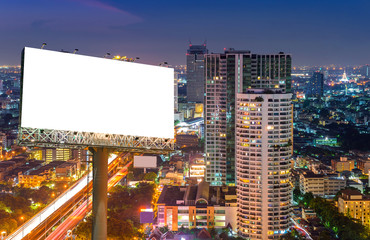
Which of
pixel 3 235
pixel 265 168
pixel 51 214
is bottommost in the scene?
pixel 3 235

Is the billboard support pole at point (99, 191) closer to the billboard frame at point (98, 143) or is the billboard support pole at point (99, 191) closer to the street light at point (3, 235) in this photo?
the billboard frame at point (98, 143)

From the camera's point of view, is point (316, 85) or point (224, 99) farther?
point (316, 85)

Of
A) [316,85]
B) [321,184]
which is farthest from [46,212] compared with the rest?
[316,85]

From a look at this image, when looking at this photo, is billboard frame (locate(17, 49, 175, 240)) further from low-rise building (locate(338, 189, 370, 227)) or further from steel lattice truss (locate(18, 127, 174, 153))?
low-rise building (locate(338, 189, 370, 227))

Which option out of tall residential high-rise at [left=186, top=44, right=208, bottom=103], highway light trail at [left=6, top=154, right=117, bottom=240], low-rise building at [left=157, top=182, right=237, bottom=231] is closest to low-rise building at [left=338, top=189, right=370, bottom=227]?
low-rise building at [left=157, top=182, right=237, bottom=231]

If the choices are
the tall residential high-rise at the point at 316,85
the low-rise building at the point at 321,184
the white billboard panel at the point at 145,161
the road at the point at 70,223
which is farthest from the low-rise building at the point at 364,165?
the tall residential high-rise at the point at 316,85

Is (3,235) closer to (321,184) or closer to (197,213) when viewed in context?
(197,213)

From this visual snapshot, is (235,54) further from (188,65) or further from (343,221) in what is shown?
(188,65)
